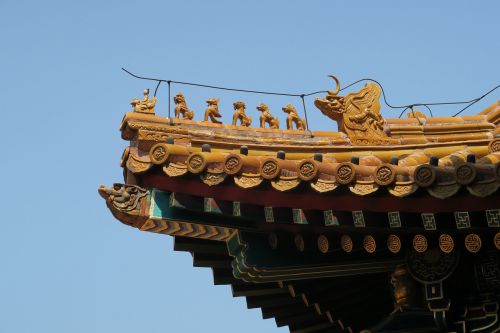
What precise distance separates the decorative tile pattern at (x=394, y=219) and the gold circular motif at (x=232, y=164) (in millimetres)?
1242

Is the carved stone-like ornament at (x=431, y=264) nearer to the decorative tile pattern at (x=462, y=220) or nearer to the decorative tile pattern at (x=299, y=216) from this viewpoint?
the decorative tile pattern at (x=462, y=220)

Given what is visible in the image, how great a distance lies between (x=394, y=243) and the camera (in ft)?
28.7

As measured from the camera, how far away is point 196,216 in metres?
8.98

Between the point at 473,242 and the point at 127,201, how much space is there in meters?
2.88

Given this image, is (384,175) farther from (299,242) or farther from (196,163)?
(196,163)

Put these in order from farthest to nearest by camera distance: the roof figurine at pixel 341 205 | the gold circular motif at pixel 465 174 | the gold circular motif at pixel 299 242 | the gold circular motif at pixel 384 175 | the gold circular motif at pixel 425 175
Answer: the gold circular motif at pixel 299 242 → the roof figurine at pixel 341 205 → the gold circular motif at pixel 384 175 → the gold circular motif at pixel 425 175 → the gold circular motif at pixel 465 174

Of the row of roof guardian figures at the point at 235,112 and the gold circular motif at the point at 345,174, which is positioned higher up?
the row of roof guardian figures at the point at 235,112

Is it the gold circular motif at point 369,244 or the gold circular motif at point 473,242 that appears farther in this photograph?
the gold circular motif at point 369,244

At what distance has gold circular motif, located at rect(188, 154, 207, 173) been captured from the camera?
333 inches

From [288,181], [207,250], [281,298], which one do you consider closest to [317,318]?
[281,298]

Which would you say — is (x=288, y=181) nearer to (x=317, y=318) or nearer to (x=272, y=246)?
(x=272, y=246)

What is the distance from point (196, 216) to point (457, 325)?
2433mm

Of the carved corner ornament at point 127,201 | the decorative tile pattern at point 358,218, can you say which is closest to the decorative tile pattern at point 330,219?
the decorative tile pattern at point 358,218

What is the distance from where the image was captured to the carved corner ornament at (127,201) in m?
8.86
